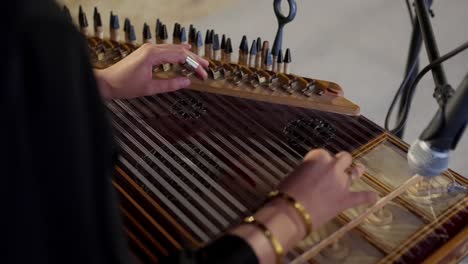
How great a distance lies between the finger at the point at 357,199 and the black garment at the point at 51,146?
0.38 m

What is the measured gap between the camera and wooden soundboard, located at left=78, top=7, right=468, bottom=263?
0.94 metres

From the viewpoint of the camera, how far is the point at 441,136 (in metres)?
0.80

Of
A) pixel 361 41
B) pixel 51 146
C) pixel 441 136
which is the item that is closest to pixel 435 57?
pixel 441 136

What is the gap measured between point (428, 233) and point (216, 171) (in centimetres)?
36

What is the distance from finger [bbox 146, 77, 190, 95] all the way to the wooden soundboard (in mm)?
27

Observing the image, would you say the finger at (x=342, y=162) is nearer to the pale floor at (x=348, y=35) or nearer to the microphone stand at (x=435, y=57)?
the microphone stand at (x=435, y=57)

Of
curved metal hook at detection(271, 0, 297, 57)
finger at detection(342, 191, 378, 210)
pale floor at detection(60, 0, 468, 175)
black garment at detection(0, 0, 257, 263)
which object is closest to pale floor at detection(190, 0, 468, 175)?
pale floor at detection(60, 0, 468, 175)

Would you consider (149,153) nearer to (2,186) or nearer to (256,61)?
(256,61)

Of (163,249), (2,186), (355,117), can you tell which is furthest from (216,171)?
(2,186)

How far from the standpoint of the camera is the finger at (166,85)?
3.82ft

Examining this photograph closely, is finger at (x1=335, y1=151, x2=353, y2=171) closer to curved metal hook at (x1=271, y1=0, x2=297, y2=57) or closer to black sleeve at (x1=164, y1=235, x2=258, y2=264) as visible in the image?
black sleeve at (x1=164, y1=235, x2=258, y2=264)

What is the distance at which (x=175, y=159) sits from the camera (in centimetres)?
107

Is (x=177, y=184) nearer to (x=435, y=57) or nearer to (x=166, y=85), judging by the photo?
(x=166, y=85)

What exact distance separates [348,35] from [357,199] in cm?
164
